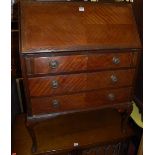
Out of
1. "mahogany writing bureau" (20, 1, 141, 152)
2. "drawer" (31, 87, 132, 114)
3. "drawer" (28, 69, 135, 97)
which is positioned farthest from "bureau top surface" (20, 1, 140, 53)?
"drawer" (31, 87, 132, 114)

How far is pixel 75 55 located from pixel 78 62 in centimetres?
5

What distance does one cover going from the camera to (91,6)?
142 centimetres

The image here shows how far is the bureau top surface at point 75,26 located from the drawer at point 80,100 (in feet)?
1.07

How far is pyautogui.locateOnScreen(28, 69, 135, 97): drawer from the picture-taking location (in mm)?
1338

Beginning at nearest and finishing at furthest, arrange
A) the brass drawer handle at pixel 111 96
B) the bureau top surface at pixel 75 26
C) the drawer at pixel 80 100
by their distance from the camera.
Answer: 1. the bureau top surface at pixel 75 26
2. the drawer at pixel 80 100
3. the brass drawer handle at pixel 111 96

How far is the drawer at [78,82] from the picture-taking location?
1.34 meters

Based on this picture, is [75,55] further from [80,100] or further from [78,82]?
[80,100]

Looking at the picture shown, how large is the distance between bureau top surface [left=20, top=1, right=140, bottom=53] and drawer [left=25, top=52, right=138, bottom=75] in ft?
0.18

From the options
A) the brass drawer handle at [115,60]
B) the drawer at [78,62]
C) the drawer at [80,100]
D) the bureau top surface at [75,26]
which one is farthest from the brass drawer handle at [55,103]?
the brass drawer handle at [115,60]

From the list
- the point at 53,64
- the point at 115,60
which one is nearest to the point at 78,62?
the point at 53,64

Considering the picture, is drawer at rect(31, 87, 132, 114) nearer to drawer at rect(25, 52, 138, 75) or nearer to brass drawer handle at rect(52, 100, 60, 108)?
brass drawer handle at rect(52, 100, 60, 108)

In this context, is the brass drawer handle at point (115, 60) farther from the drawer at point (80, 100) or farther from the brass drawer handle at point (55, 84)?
the brass drawer handle at point (55, 84)
